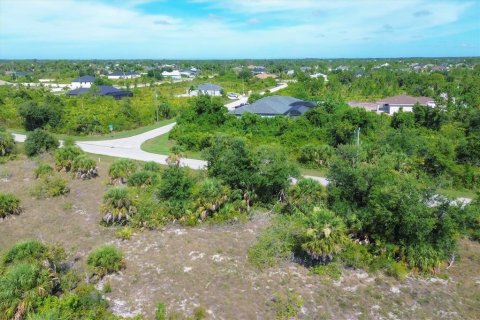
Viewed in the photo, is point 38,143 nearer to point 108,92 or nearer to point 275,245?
point 275,245

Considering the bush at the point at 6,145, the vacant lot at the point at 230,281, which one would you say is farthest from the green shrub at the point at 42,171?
the bush at the point at 6,145

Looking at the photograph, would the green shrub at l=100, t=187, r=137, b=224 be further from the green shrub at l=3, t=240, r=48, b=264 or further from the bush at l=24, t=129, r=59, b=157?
the bush at l=24, t=129, r=59, b=157

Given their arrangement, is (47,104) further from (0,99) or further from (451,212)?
(451,212)

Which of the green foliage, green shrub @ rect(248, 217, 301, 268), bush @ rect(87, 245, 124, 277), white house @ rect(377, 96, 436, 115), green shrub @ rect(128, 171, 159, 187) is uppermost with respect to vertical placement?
white house @ rect(377, 96, 436, 115)

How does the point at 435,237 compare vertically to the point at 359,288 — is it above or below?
above

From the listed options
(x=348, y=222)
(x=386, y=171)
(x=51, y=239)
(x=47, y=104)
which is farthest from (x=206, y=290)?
(x=47, y=104)

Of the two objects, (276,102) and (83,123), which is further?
(276,102)

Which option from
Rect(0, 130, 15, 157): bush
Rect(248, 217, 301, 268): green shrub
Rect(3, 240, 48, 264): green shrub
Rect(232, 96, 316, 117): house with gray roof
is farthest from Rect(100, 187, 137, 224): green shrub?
Rect(232, 96, 316, 117): house with gray roof
